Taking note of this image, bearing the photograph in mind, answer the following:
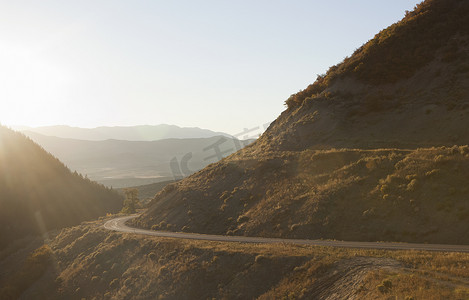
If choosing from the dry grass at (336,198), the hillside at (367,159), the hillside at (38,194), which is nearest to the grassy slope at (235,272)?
the dry grass at (336,198)

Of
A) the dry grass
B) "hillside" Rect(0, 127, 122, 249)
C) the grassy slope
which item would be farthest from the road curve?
"hillside" Rect(0, 127, 122, 249)

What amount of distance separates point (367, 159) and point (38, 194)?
108m

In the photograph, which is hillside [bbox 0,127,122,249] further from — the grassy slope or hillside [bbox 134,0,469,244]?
hillside [bbox 134,0,469,244]

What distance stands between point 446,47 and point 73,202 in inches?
4482

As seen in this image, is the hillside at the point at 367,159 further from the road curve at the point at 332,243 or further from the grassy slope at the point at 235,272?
the grassy slope at the point at 235,272

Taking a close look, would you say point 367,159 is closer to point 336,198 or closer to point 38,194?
point 336,198

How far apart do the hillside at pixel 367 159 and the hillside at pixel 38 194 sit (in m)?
60.2

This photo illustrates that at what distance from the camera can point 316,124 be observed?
51.3m

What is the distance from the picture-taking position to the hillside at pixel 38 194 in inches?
3698

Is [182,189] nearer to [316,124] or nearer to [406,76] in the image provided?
[316,124]

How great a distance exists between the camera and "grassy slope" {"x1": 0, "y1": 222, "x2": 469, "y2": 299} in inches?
650

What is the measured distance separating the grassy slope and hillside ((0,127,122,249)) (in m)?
52.7

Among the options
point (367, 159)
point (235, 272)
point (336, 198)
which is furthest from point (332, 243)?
point (367, 159)

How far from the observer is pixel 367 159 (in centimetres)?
3603
